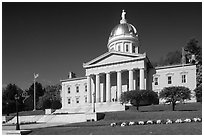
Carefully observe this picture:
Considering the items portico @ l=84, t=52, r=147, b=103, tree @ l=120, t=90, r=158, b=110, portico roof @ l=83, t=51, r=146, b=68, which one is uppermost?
portico roof @ l=83, t=51, r=146, b=68

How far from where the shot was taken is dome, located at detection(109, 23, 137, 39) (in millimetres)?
56312

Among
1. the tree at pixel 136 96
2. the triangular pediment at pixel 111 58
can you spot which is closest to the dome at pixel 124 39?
the triangular pediment at pixel 111 58

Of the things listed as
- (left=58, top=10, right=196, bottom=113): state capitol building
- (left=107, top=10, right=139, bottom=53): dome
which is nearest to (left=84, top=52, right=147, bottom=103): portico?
(left=58, top=10, right=196, bottom=113): state capitol building

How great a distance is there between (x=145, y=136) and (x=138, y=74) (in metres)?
36.2

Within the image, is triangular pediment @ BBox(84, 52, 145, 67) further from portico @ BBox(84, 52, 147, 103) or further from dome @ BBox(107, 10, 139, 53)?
dome @ BBox(107, 10, 139, 53)

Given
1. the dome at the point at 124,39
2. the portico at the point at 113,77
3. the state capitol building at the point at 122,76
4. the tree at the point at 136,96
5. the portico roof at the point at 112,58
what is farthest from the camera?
the dome at the point at 124,39

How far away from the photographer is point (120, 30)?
56.6 m

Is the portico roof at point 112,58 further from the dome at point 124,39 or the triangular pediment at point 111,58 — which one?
the dome at point 124,39

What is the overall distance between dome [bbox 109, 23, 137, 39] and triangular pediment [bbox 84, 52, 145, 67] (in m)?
9.09

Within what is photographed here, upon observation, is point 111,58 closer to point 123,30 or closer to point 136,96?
point 123,30

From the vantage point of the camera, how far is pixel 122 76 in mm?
51219

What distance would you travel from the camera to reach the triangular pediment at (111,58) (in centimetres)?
4722

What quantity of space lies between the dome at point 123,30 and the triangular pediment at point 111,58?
29.8ft

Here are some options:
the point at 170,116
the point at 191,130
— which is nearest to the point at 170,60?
the point at 170,116
